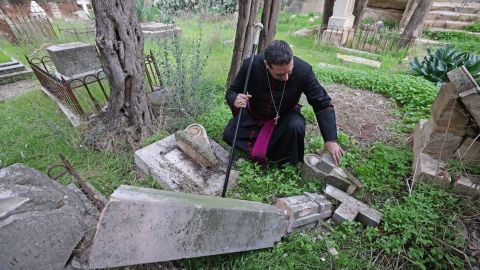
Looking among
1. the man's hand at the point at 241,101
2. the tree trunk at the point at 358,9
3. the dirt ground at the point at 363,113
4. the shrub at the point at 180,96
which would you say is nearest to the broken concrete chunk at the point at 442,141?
the dirt ground at the point at 363,113

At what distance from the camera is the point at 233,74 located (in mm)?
4691

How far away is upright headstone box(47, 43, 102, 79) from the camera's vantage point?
16.6 feet

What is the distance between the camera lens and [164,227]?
138 cm

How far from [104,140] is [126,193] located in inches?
97.1

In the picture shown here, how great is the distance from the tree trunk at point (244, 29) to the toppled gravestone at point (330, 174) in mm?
2536

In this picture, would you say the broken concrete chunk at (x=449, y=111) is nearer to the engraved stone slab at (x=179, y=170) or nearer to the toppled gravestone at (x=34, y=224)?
the engraved stone slab at (x=179, y=170)

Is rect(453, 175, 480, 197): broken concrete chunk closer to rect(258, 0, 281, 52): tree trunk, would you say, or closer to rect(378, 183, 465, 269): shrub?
rect(378, 183, 465, 269): shrub

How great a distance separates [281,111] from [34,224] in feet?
7.85

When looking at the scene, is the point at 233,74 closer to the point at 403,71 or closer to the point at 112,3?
the point at 112,3

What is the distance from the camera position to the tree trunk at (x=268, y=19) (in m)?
4.09

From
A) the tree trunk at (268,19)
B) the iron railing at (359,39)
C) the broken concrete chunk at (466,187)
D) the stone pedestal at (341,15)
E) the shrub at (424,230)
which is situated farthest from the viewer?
the stone pedestal at (341,15)

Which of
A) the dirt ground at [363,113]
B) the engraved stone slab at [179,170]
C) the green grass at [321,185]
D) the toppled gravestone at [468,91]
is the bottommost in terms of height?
the dirt ground at [363,113]

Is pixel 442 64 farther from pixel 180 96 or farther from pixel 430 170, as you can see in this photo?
pixel 180 96

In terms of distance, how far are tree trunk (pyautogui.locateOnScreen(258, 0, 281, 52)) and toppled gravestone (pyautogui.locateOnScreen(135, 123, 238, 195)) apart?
95.2 inches
